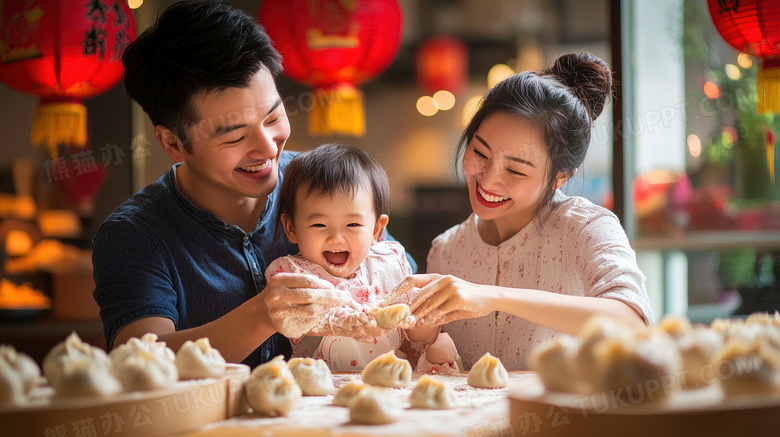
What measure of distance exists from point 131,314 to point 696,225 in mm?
3735

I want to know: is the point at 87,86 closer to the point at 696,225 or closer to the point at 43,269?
the point at 43,269

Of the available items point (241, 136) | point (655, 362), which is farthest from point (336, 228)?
point (655, 362)

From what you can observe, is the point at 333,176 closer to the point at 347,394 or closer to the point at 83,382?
the point at 347,394

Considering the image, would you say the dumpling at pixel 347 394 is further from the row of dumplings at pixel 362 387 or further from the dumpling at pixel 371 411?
the dumpling at pixel 371 411

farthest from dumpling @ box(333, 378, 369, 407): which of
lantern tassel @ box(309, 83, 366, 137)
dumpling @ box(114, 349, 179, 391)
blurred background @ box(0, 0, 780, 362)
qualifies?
blurred background @ box(0, 0, 780, 362)

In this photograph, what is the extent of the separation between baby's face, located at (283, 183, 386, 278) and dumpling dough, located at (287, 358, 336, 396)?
1.46 feet

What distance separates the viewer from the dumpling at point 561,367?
40.3 inches

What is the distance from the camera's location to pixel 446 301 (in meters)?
1.56

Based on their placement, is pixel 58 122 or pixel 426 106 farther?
pixel 426 106

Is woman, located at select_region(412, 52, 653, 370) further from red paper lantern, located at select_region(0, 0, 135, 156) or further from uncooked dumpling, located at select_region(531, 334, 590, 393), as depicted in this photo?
red paper lantern, located at select_region(0, 0, 135, 156)

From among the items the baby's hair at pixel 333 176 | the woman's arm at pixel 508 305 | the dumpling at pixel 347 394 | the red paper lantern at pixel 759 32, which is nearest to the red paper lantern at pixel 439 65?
the red paper lantern at pixel 759 32

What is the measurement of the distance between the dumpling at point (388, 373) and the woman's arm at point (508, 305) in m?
0.13

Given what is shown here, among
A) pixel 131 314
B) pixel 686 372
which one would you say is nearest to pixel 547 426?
pixel 686 372

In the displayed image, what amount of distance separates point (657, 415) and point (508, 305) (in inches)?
27.3
